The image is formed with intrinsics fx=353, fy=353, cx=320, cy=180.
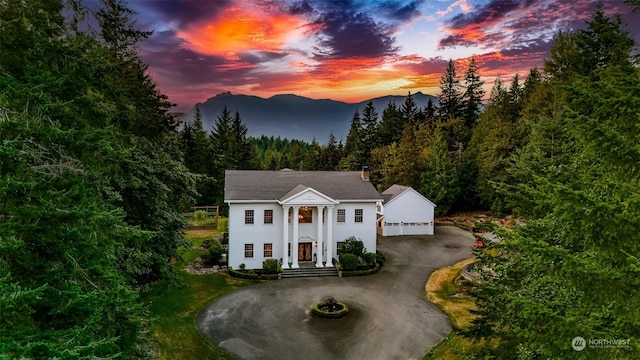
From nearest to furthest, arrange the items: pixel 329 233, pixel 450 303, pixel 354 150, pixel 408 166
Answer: pixel 450 303 → pixel 329 233 → pixel 408 166 → pixel 354 150

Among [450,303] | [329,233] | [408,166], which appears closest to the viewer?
[450,303]

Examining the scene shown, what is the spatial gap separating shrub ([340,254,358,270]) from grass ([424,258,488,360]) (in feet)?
17.2

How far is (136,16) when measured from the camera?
17.5 meters

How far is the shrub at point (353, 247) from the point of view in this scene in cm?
2733

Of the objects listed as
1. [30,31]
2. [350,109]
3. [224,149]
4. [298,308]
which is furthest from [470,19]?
[350,109]

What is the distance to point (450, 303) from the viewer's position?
67.4 feet

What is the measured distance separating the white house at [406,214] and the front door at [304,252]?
500 inches

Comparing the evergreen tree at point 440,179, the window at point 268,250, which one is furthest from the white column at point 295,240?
the evergreen tree at point 440,179

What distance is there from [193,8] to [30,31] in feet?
35.8

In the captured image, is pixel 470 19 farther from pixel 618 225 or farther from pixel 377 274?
pixel 618 225

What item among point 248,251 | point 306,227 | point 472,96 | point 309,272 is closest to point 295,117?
point 472,96

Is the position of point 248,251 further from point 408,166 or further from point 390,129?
point 390,129

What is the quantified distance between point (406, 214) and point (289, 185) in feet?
50.8

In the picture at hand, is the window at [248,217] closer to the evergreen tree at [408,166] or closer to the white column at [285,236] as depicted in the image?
the white column at [285,236]
